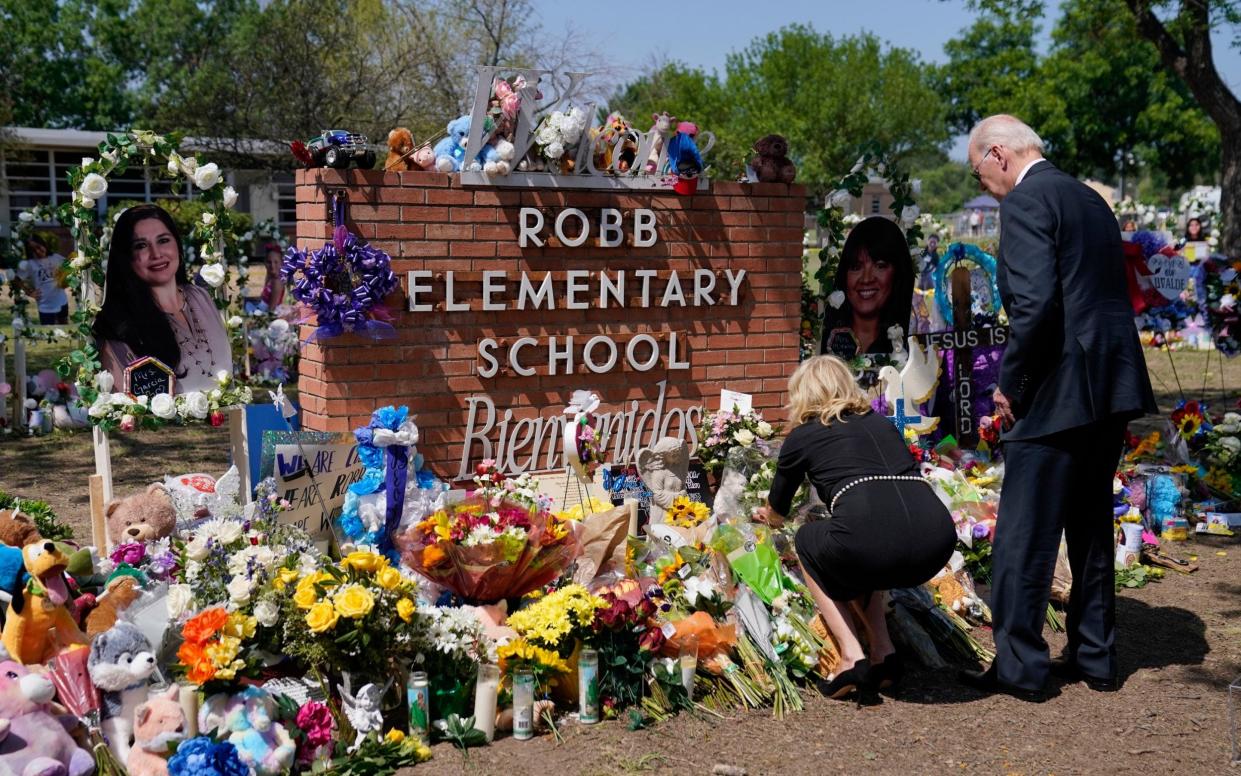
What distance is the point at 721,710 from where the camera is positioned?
4.43m

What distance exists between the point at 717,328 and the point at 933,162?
87828 mm

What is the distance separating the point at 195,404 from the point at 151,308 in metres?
0.50


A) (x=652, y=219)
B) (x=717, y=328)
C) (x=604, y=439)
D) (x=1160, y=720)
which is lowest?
(x=1160, y=720)

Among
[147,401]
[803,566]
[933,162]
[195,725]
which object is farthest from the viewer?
[933,162]

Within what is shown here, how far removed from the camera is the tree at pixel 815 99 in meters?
38.6

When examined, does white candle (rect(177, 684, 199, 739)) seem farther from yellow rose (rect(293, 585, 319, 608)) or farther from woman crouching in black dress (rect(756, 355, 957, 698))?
woman crouching in black dress (rect(756, 355, 957, 698))

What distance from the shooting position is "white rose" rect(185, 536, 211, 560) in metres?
4.36

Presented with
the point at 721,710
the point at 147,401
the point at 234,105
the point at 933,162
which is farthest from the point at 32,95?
the point at 933,162

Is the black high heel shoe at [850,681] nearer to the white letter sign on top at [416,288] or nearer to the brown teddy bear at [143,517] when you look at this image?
the white letter sign on top at [416,288]

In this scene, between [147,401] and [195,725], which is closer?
[195,725]

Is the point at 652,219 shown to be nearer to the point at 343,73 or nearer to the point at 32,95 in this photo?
the point at 343,73

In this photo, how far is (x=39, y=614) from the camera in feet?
13.0

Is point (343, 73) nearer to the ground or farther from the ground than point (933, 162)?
nearer to the ground

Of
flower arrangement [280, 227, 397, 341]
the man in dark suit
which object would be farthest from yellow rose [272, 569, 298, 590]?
the man in dark suit
